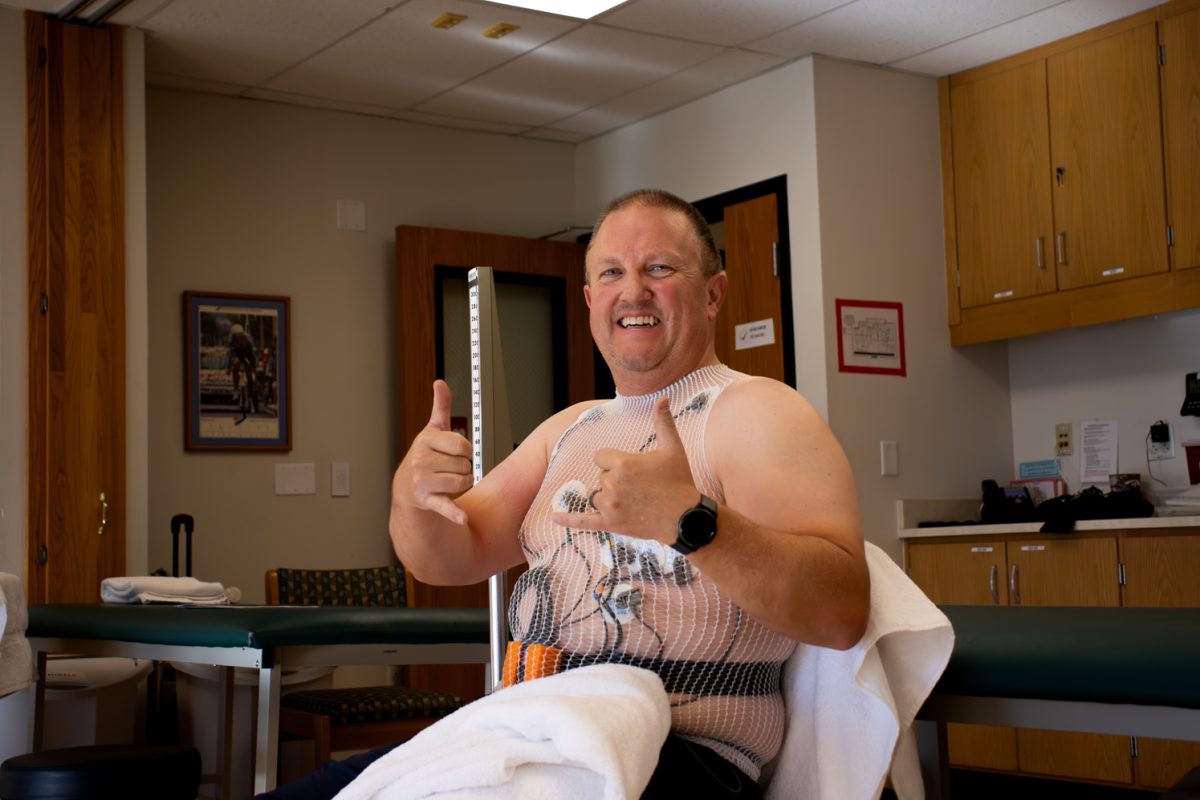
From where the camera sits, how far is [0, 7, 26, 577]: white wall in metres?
4.40

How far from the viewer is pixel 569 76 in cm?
538

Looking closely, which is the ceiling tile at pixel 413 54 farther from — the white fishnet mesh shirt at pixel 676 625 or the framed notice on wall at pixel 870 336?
the white fishnet mesh shirt at pixel 676 625

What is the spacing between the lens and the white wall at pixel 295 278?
536 centimetres

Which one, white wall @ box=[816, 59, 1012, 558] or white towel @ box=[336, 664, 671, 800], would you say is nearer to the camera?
white towel @ box=[336, 664, 671, 800]

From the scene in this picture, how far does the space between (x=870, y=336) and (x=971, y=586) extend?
98 centimetres

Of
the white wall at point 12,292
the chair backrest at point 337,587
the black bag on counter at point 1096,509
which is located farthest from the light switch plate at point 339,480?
the black bag on counter at point 1096,509

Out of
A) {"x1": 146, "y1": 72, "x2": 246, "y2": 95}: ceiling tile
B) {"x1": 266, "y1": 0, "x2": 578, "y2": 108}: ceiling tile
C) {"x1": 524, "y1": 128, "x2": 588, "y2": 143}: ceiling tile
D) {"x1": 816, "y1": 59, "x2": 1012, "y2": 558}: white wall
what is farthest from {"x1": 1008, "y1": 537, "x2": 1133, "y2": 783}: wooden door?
{"x1": 146, "y1": 72, "x2": 246, "y2": 95}: ceiling tile

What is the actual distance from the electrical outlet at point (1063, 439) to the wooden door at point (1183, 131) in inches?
34.3

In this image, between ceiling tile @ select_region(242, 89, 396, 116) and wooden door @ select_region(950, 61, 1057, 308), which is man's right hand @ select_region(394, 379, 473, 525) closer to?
wooden door @ select_region(950, 61, 1057, 308)

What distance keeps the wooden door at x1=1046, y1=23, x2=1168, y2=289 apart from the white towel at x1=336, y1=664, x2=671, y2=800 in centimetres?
387

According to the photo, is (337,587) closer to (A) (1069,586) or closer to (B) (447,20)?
(B) (447,20)

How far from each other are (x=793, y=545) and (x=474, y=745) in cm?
37

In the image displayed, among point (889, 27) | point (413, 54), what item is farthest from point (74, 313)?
point (889, 27)

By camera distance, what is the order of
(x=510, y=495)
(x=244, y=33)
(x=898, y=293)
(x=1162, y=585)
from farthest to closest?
(x=898, y=293) → (x=244, y=33) → (x=1162, y=585) → (x=510, y=495)
